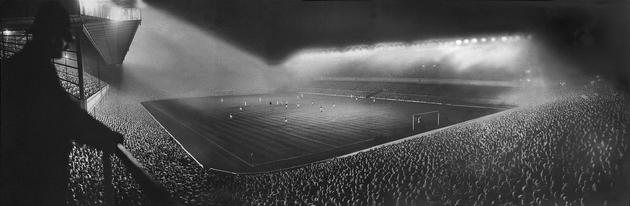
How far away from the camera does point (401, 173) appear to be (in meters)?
5.77

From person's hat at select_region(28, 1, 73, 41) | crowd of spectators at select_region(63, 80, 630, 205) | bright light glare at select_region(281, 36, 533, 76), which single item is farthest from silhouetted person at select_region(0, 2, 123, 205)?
bright light glare at select_region(281, 36, 533, 76)

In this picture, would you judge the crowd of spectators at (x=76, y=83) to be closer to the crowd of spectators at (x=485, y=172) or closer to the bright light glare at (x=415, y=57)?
the crowd of spectators at (x=485, y=172)

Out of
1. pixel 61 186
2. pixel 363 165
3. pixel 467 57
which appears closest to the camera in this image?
pixel 61 186

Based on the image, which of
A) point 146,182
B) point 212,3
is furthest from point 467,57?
point 146,182

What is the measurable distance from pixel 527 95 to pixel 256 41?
399 inches

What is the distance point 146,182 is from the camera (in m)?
4.87

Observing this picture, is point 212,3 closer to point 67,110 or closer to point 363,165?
point 67,110

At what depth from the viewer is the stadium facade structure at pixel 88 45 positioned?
14.2 ft

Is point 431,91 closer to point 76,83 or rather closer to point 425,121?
point 425,121

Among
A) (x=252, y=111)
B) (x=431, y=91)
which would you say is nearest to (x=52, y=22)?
(x=252, y=111)

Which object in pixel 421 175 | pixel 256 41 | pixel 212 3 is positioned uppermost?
pixel 212 3

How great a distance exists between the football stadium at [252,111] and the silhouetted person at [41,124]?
0.02 meters

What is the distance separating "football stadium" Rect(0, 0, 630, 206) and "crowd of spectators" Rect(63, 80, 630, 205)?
26mm

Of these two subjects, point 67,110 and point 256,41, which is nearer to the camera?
point 67,110
